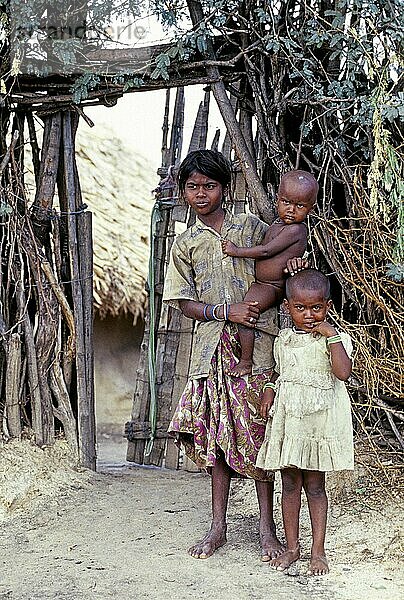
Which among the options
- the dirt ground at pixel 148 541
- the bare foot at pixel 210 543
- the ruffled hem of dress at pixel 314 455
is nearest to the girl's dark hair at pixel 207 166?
the ruffled hem of dress at pixel 314 455

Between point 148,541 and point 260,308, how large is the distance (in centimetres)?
114

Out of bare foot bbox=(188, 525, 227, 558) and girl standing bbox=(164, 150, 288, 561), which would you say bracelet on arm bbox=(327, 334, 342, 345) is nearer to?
girl standing bbox=(164, 150, 288, 561)

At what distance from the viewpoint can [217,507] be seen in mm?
3092

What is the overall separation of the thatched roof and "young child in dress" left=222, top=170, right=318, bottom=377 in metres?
5.33

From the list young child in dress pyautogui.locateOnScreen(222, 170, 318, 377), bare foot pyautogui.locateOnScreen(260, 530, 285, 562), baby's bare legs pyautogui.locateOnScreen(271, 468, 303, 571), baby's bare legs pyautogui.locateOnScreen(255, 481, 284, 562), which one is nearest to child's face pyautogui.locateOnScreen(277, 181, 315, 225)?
young child in dress pyautogui.locateOnScreen(222, 170, 318, 377)

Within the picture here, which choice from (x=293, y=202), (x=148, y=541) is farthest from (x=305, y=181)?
(x=148, y=541)

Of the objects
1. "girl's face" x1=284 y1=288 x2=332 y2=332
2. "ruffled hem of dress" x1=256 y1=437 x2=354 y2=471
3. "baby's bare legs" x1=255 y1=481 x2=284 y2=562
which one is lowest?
"baby's bare legs" x1=255 y1=481 x2=284 y2=562

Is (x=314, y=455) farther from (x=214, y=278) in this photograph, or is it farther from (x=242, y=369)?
(x=214, y=278)

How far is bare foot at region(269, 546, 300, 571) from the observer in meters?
2.92

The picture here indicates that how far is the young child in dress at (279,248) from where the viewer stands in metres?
2.77

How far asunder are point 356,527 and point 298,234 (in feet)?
4.10

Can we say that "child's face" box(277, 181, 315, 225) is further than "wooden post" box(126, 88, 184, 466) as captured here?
No

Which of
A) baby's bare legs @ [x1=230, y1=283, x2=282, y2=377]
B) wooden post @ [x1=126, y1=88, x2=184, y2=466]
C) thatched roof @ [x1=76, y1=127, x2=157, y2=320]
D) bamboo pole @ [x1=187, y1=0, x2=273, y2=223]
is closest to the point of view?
baby's bare legs @ [x1=230, y1=283, x2=282, y2=377]

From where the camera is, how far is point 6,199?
4027 mm
